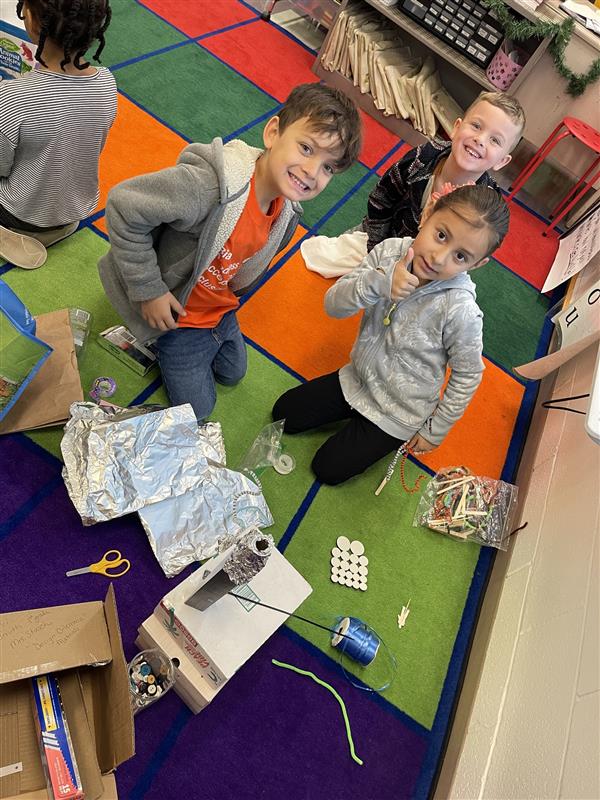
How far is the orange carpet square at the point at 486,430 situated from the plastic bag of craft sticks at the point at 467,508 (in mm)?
124

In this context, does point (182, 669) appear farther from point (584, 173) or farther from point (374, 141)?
point (584, 173)

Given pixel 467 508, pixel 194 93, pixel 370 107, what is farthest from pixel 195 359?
pixel 370 107

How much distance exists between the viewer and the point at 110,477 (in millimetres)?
1544

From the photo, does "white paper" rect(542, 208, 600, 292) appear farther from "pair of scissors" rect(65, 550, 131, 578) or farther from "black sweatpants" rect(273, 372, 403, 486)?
"pair of scissors" rect(65, 550, 131, 578)

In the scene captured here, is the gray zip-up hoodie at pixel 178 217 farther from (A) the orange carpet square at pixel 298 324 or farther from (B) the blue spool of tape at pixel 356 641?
(B) the blue spool of tape at pixel 356 641

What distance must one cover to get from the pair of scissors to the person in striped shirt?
3.34ft

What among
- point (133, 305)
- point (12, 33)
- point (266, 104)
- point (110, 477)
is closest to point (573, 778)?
point (110, 477)

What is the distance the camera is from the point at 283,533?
1763mm

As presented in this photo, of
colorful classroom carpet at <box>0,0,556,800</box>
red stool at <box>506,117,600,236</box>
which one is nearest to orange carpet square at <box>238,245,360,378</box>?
colorful classroom carpet at <box>0,0,556,800</box>

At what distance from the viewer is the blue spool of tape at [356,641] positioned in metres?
1.58

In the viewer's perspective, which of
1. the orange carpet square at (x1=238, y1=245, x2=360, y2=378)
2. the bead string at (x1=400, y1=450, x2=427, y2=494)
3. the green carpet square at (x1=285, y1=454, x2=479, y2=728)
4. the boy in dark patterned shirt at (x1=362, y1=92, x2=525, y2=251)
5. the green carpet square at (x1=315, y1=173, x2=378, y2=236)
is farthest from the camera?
the green carpet square at (x1=315, y1=173, x2=378, y2=236)

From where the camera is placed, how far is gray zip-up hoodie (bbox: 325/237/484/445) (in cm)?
163

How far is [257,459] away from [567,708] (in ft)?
3.46

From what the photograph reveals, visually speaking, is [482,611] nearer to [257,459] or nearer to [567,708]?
[567,708]
